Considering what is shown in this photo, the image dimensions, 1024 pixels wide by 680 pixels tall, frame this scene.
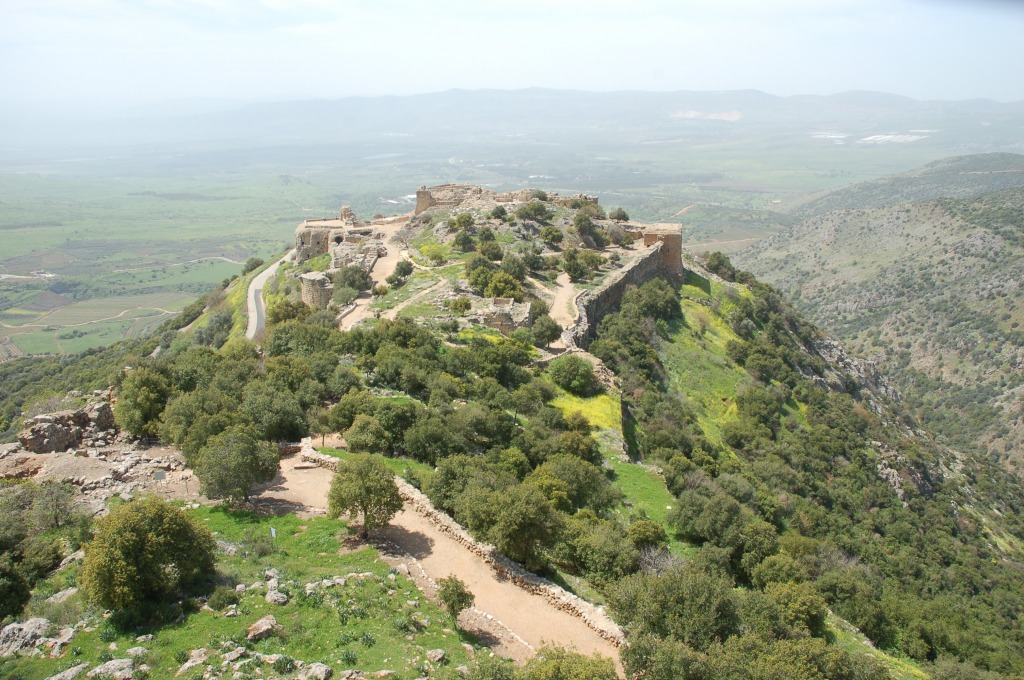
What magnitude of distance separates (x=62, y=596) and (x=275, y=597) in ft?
11.8

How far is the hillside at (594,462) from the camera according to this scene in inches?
526

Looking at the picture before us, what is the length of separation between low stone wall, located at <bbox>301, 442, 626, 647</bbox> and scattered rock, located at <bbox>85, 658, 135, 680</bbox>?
7669 mm

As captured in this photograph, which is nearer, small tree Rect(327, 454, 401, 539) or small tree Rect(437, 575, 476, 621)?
small tree Rect(437, 575, 476, 621)

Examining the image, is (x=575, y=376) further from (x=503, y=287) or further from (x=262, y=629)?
(x=262, y=629)

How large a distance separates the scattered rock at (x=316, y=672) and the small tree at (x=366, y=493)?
499cm

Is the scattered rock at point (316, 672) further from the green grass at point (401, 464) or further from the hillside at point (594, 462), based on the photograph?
the green grass at point (401, 464)

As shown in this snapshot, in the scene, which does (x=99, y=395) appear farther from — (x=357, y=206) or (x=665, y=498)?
(x=357, y=206)

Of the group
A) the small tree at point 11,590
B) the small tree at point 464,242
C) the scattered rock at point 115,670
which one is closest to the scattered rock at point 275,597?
the scattered rock at point 115,670

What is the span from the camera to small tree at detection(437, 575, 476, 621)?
1371cm

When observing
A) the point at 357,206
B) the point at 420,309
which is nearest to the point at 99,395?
the point at 420,309

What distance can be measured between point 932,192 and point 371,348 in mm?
152788

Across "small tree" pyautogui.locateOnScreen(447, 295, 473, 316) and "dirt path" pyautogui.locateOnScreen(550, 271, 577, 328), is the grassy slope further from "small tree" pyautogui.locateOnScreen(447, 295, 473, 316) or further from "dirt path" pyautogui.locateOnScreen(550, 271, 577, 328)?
"small tree" pyautogui.locateOnScreen(447, 295, 473, 316)

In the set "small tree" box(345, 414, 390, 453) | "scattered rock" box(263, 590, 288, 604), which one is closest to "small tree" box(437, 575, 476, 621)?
"scattered rock" box(263, 590, 288, 604)

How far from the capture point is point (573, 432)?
24.1 meters
